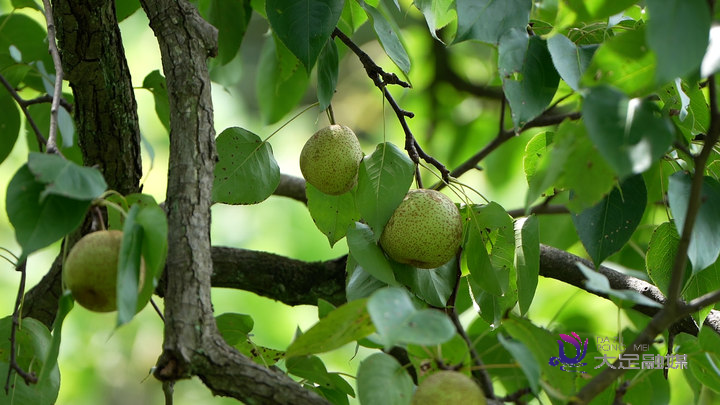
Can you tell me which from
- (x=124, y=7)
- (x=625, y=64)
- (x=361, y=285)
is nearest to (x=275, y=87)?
(x=124, y=7)

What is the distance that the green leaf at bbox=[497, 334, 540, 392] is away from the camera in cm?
45

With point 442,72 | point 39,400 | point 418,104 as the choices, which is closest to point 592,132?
point 39,400

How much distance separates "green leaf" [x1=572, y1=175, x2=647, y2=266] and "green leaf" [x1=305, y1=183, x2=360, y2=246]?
251 millimetres

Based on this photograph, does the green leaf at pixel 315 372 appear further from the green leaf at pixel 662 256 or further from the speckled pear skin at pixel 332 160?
the green leaf at pixel 662 256

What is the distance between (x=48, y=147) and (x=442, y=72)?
1.44m

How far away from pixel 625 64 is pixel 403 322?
0.76ft

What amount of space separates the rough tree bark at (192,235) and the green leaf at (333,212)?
0.22m

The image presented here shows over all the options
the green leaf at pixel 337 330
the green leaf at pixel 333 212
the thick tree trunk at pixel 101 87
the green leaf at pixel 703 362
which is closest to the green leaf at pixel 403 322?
the green leaf at pixel 337 330

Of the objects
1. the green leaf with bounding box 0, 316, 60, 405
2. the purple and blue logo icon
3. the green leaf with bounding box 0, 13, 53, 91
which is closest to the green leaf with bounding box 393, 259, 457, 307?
the purple and blue logo icon

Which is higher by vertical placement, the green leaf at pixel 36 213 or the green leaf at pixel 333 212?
the green leaf at pixel 333 212

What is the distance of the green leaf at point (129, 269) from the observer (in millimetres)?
467

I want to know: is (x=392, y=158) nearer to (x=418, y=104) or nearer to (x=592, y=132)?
(x=592, y=132)

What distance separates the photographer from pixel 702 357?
0.60 m

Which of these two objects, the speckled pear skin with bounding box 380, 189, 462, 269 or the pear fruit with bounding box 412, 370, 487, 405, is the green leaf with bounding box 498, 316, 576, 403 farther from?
the speckled pear skin with bounding box 380, 189, 462, 269
